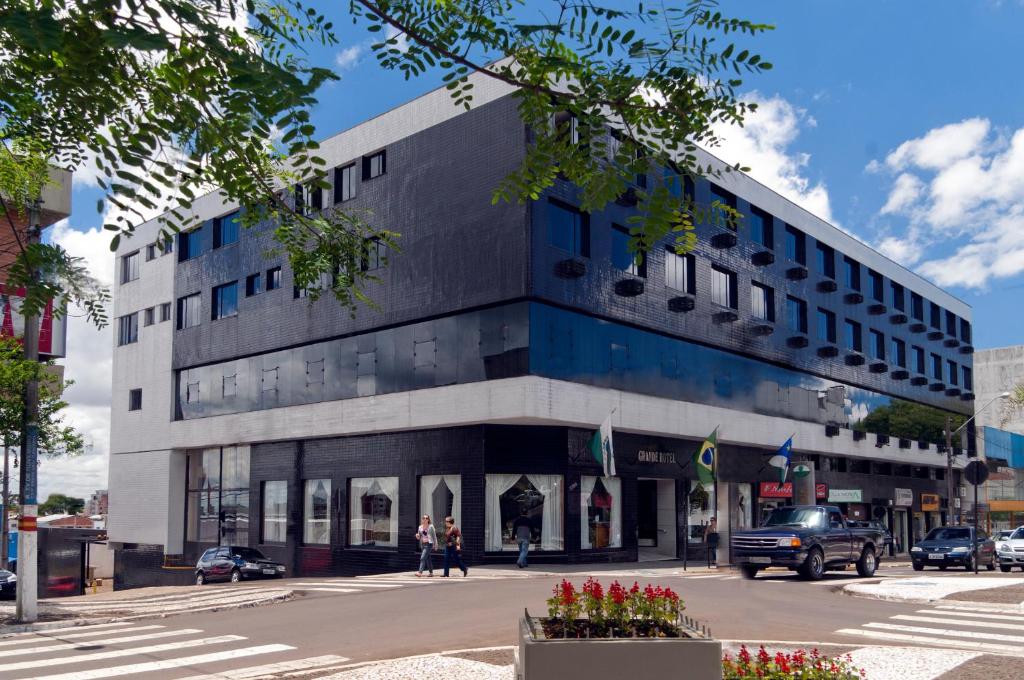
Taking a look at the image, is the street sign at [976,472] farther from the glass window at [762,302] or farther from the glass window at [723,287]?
the glass window at [762,302]

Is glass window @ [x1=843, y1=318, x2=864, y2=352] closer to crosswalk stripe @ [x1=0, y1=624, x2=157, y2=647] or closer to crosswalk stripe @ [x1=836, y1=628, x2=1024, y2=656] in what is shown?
crosswalk stripe @ [x1=836, y1=628, x2=1024, y2=656]

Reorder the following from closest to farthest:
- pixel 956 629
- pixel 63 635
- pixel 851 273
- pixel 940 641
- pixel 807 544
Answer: pixel 940 641
pixel 956 629
pixel 63 635
pixel 807 544
pixel 851 273

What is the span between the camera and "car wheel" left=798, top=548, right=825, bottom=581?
25547 mm

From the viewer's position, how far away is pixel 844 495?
50.2 m

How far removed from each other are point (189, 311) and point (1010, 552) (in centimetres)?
3521

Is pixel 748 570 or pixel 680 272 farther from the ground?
pixel 680 272

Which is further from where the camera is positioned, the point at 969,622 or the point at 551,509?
the point at 551,509

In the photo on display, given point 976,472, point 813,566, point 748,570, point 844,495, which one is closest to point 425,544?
point 748,570

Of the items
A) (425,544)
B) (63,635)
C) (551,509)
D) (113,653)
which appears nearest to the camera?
(113,653)

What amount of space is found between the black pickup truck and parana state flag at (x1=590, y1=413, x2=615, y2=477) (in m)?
5.58

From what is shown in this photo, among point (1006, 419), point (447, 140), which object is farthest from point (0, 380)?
point (1006, 419)

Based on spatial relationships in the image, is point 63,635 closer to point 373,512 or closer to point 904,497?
point 373,512

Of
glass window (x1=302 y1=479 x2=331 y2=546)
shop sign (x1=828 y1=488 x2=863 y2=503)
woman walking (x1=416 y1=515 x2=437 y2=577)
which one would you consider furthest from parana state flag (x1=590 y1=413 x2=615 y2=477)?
shop sign (x1=828 y1=488 x2=863 y2=503)

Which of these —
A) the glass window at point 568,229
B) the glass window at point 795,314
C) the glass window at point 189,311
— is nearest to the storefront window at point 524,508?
the glass window at point 568,229
